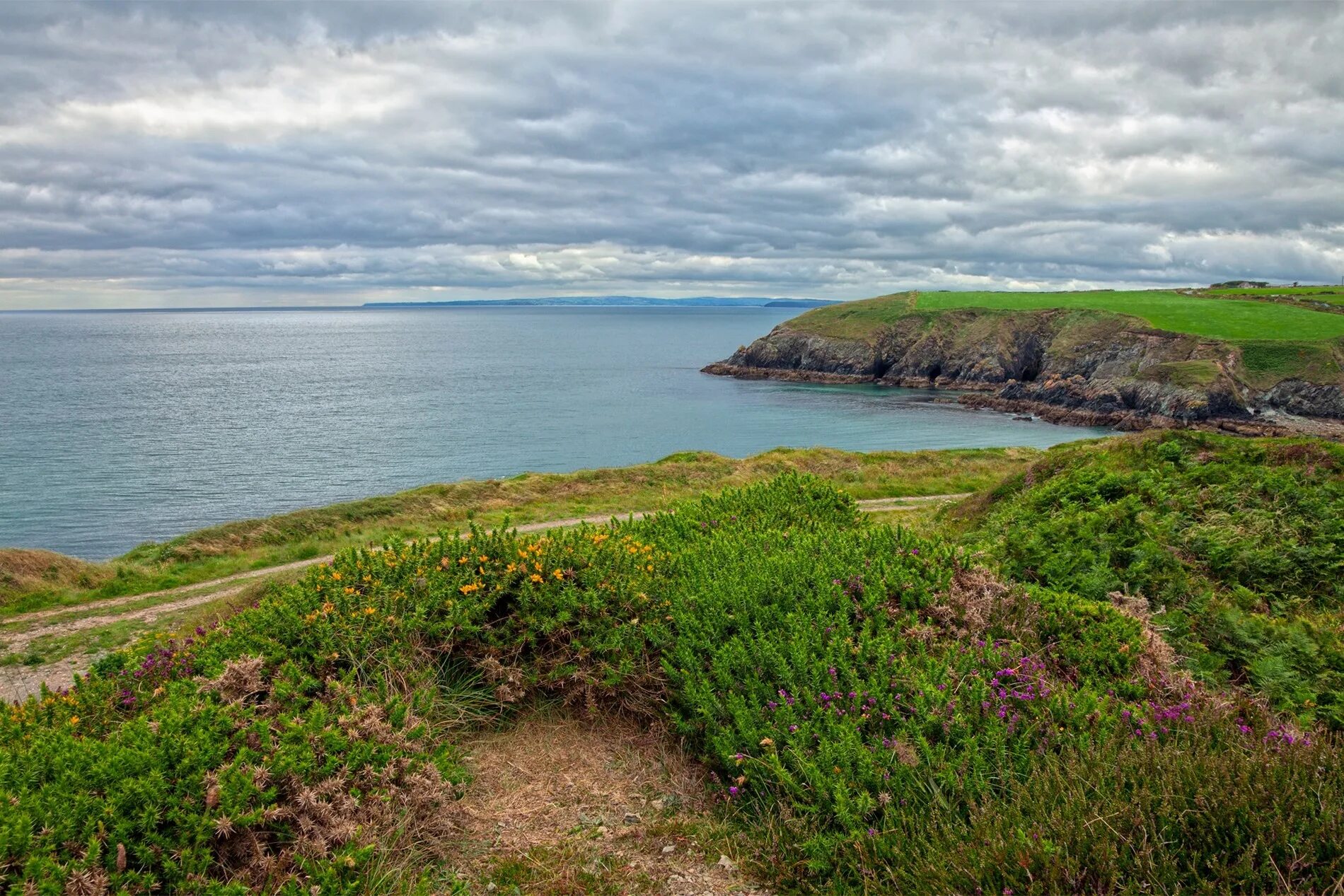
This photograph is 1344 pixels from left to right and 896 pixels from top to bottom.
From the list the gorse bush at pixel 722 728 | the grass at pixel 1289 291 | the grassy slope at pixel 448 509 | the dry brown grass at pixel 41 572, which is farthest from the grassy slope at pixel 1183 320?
the dry brown grass at pixel 41 572

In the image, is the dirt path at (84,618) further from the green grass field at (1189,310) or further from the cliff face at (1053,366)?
the green grass field at (1189,310)

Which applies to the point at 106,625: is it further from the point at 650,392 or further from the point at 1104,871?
the point at 650,392

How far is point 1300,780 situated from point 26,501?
181ft

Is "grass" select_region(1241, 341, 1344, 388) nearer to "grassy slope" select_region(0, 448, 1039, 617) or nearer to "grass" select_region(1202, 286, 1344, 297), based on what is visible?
"grass" select_region(1202, 286, 1344, 297)

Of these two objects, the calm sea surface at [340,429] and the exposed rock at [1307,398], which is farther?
the exposed rock at [1307,398]

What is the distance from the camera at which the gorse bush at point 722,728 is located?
3.91 meters

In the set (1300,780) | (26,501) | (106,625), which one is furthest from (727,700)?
(26,501)

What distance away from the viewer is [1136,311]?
4119 inches

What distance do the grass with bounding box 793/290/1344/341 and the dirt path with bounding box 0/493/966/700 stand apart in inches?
3720

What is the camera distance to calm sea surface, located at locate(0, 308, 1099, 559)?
45.4 metres

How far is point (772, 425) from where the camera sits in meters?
78.2

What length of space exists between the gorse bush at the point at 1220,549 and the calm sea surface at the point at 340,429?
128 ft

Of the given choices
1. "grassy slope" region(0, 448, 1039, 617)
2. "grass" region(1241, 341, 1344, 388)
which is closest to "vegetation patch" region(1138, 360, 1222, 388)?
"grass" region(1241, 341, 1344, 388)

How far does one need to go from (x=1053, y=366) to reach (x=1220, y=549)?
3804 inches
